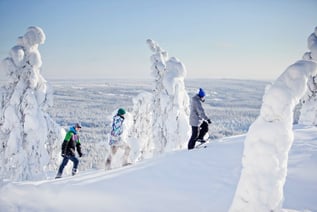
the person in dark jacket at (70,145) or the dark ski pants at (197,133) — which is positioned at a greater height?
the dark ski pants at (197,133)

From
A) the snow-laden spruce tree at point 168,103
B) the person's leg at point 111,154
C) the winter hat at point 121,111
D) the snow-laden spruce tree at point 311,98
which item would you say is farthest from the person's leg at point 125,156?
the snow-laden spruce tree at point 311,98

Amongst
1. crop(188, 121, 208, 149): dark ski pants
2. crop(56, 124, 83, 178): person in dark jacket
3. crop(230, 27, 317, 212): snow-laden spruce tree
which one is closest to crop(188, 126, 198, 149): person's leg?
crop(188, 121, 208, 149): dark ski pants

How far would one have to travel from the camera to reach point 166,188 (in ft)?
21.7

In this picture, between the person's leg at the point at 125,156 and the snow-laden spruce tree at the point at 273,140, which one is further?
the person's leg at the point at 125,156

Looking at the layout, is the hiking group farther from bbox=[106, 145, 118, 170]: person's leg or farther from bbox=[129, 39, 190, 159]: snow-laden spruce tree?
bbox=[129, 39, 190, 159]: snow-laden spruce tree

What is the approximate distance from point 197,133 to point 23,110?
12261 millimetres

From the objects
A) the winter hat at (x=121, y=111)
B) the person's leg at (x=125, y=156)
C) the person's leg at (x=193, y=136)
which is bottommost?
the person's leg at (x=125, y=156)

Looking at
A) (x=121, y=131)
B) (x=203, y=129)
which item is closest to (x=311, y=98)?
(x=203, y=129)

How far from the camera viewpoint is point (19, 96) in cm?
1761

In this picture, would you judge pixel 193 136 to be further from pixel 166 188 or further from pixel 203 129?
pixel 166 188

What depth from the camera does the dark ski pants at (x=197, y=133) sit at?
9.62 meters

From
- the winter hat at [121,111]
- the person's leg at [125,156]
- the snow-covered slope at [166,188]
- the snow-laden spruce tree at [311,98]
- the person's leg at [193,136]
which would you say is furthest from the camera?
the snow-laden spruce tree at [311,98]

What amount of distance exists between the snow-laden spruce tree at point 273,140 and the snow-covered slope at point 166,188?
1196mm

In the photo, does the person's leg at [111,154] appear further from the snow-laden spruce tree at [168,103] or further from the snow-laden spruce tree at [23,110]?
the snow-laden spruce tree at [168,103]
